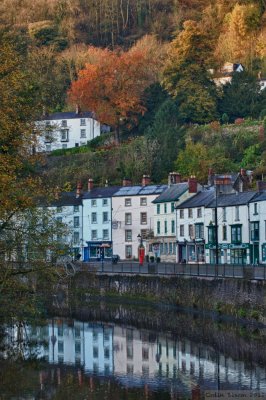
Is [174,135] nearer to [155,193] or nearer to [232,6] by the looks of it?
[155,193]

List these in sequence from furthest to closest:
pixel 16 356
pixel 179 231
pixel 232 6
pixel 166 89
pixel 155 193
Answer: pixel 232 6
pixel 166 89
pixel 155 193
pixel 179 231
pixel 16 356

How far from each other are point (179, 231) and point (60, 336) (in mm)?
31427

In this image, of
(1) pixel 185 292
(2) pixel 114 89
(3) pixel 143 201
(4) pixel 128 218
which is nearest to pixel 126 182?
(4) pixel 128 218

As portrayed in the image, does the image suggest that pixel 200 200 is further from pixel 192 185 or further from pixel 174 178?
pixel 174 178

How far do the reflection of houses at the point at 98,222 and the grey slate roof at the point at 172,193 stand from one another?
603 centimetres

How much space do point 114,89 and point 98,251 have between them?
21.1 meters

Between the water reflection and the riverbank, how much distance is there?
3512mm

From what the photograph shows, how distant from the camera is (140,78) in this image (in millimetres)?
116250

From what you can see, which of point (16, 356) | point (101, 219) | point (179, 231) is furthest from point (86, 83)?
point (16, 356)

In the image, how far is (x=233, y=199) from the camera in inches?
3081

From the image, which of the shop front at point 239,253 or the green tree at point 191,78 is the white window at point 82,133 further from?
the shop front at point 239,253

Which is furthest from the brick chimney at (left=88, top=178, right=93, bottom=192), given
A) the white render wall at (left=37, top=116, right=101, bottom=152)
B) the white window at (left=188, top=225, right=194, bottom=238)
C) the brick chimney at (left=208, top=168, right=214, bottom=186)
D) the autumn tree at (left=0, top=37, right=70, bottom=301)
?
the autumn tree at (left=0, top=37, right=70, bottom=301)

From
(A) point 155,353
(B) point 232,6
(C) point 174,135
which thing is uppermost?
(B) point 232,6

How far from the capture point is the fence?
183 ft
